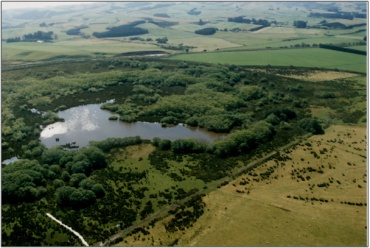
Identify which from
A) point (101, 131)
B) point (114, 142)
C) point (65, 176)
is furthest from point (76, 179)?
point (101, 131)

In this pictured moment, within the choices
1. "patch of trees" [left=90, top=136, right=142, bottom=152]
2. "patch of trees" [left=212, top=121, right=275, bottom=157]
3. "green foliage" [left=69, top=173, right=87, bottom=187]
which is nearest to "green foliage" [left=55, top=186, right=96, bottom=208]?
"green foliage" [left=69, top=173, right=87, bottom=187]

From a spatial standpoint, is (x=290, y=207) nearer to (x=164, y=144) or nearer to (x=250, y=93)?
(x=164, y=144)

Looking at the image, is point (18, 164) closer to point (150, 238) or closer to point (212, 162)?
point (150, 238)

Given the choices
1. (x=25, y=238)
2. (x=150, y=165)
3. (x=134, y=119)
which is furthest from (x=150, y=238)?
(x=134, y=119)

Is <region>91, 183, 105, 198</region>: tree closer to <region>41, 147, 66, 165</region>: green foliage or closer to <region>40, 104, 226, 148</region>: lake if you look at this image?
<region>41, 147, 66, 165</region>: green foliage

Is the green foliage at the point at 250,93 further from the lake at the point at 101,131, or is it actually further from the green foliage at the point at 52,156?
the green foliage at the point at 52,156

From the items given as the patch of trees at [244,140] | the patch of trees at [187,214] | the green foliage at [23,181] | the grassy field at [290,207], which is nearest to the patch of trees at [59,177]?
the green foliage at [23,181]
